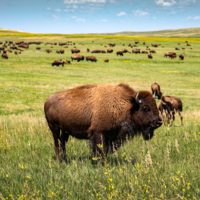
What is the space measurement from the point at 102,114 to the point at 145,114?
2.95ft

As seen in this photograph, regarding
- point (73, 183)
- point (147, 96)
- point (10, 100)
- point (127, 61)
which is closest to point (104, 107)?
point (147, 96)

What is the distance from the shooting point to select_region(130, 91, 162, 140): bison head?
15.7 ft

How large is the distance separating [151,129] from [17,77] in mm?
24405

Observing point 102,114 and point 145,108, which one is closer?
Result: point 102,114

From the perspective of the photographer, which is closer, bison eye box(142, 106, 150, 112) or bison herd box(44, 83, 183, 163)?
bison herd box(44, 83, 183, 163)

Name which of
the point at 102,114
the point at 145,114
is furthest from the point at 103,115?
the point at 145,114

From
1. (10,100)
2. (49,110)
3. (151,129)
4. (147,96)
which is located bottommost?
(10,100)

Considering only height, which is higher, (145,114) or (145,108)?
(145,108)

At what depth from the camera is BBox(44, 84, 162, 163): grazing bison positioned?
4695mm

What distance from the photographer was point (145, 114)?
4.86 metres

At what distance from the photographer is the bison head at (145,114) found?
479cm

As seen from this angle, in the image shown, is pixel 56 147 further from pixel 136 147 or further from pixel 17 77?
pixel 17 77

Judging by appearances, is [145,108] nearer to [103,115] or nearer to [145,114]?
[145,114]

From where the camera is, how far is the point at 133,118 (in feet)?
16.2
